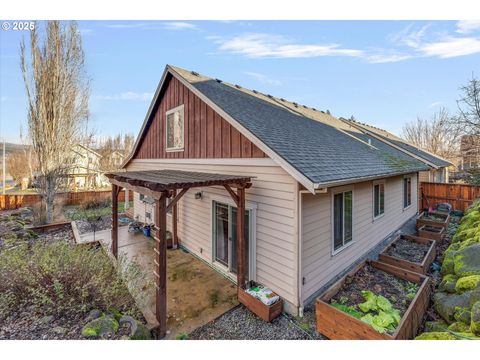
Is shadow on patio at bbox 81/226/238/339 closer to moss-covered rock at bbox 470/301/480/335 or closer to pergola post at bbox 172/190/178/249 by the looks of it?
pergola post at bbox 172/190/178/249

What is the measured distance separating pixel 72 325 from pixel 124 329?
2.51 ft

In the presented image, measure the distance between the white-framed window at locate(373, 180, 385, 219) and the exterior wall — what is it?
4820 millimetres

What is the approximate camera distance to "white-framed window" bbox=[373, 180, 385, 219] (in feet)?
24.8

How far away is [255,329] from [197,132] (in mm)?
5238

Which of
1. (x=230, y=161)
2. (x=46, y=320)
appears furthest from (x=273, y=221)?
(x=46, y=320)

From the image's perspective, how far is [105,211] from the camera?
1405 cm

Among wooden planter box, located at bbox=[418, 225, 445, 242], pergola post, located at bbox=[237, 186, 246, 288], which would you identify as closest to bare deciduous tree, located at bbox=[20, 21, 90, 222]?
pergola post, located at bbox=[237, 186, 246, 288]

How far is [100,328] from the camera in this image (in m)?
3.26

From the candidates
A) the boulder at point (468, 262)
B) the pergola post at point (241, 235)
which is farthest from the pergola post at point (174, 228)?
the boulder at point (468, 262)

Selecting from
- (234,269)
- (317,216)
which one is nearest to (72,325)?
(234,269)

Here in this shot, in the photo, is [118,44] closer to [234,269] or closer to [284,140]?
[284,140]

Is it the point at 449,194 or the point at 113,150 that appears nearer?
the point at 449,194

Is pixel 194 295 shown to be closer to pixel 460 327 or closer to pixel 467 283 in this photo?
pixel 460 327

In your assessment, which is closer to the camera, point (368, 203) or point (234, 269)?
point (234, 269)
